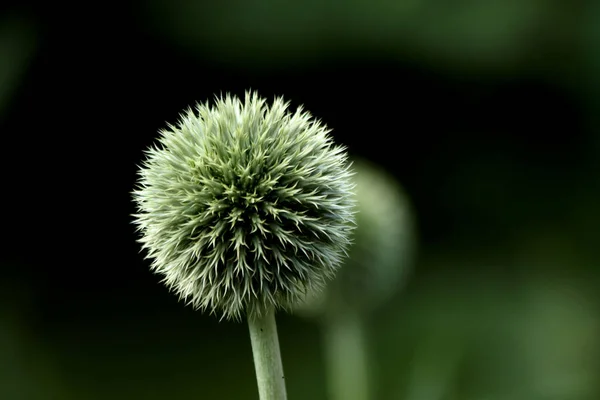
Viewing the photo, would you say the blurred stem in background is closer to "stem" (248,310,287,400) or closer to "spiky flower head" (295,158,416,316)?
"spiky flower head" (295,158,416,316)

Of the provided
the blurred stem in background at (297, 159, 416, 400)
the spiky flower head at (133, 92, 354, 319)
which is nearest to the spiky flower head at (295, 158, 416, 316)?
the blurred stem in background at (297, 159, 416, 400)

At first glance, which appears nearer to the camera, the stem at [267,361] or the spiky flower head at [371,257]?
the stem at [267,361]

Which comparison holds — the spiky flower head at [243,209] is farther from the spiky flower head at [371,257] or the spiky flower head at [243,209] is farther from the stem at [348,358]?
the stem at [348,358]

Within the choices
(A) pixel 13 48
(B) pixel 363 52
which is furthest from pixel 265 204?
(B) pixel 363 52

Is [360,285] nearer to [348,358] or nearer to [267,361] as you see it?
[348,358]

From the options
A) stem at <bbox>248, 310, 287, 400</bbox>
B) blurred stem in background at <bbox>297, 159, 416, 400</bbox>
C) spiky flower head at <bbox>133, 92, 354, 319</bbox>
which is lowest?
stem at <bbox>248, 310, 287, 400</bbox>

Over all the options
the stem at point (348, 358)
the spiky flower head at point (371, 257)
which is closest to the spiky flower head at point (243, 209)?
the spiky flower head at point (371, 257)
